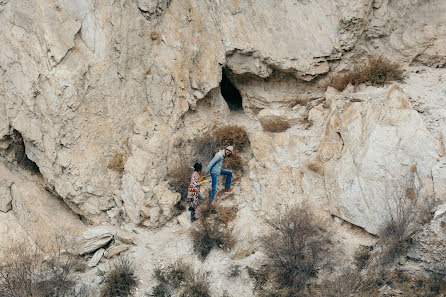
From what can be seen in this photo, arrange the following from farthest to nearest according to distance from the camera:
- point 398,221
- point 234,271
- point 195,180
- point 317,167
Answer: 1. point 195,180
2. point 317,167
3. point 234,271
4. point 398,221

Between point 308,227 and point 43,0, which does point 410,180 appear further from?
point 43,0

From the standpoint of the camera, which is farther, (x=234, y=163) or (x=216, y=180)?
(x=234, y=163)

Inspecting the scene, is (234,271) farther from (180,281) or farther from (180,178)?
(180,178)

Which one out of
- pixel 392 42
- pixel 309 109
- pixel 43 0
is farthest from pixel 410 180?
pixel 43 0

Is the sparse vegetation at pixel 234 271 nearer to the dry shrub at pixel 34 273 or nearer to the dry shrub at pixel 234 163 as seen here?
the dry shrub at pixel 234 163

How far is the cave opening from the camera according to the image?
12.0m

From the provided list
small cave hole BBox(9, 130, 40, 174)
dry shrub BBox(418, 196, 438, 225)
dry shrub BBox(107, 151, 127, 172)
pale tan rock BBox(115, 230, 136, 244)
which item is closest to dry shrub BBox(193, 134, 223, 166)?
dry shrub BBox(107, 151, 127, 172)

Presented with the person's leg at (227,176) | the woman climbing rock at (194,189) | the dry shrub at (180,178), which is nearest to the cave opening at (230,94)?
the dry shrub at (180,178)

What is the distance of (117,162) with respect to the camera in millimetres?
9852

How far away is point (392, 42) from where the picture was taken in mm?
10523

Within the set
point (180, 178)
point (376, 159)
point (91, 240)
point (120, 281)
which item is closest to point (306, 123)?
point (376, 159)

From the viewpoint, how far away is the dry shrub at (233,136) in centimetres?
1046

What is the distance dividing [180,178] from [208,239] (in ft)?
6.00

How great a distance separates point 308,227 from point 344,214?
74cm
